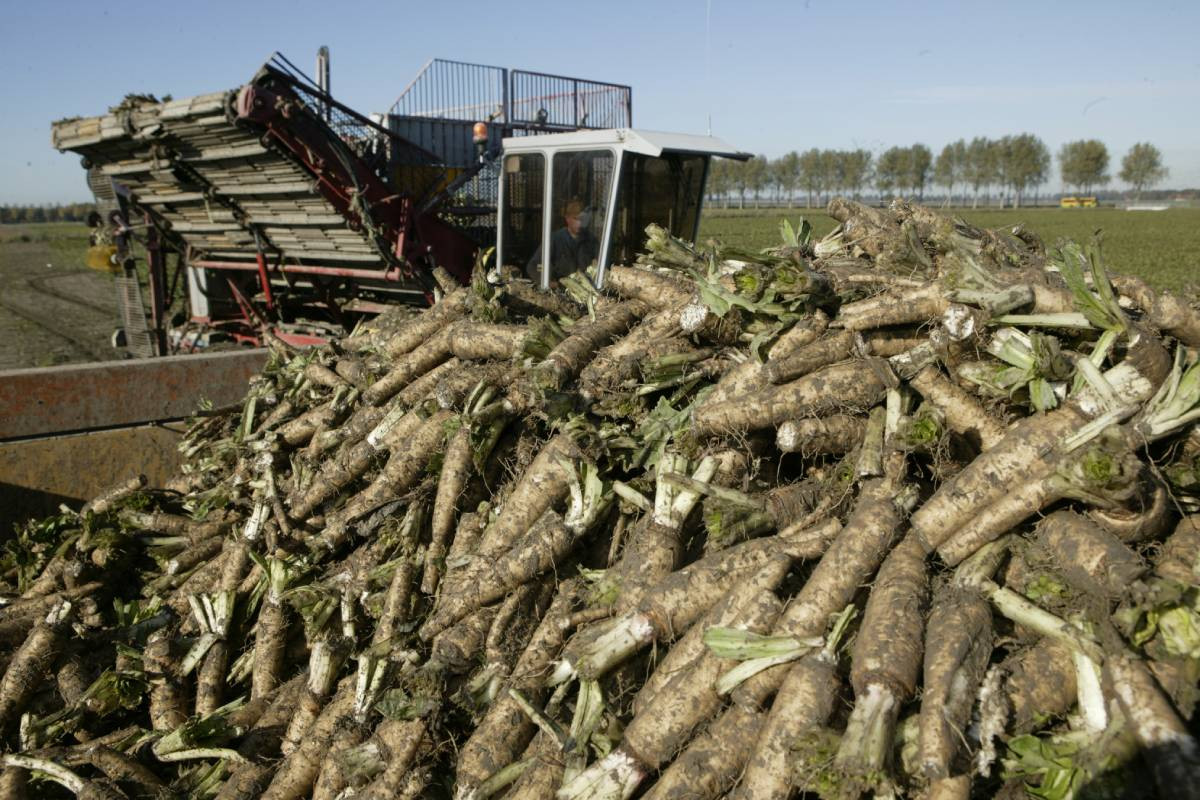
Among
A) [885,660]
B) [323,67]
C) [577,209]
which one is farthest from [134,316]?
[885,660]

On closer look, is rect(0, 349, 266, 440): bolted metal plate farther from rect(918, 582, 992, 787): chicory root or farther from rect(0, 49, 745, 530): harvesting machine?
rect(918, 582, 992, 787): chicory root

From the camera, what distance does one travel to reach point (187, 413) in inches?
234

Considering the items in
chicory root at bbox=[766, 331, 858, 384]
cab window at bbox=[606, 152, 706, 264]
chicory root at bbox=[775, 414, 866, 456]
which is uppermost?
cab window at bbox=[606, 152, 706, 264]

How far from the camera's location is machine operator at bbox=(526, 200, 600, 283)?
8.02m

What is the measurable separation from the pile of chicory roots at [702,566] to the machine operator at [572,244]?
130 inches

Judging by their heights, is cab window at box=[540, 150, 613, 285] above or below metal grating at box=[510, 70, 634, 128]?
below

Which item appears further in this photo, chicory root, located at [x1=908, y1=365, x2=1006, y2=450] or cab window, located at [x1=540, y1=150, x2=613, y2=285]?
cab window, located at [x1=540, y1=150, x2=613, y2=285]

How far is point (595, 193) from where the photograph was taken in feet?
25.9

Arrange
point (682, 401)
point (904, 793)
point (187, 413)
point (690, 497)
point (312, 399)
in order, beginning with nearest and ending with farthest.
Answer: point (904, 793)
point (690, 497)
point (682, 401)
point (312, 399)
point (187, 413)

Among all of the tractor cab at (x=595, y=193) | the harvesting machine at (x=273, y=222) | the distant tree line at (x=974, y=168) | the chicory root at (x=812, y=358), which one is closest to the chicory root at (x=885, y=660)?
the chicory root at (x=812, y=358)

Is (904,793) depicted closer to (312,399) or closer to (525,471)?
(525,471)

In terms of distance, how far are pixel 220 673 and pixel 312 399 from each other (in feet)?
6.21

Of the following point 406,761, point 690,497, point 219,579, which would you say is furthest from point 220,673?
point 690,497

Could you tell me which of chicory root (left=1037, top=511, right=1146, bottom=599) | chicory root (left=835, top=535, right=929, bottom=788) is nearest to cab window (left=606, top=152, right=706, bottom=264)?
chicory root (left=835, top=535, right=929, bottom=788)
